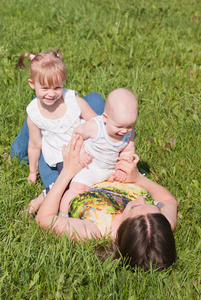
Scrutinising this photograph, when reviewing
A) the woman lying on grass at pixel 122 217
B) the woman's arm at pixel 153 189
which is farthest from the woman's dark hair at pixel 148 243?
the woman's arm at pixel 153 189

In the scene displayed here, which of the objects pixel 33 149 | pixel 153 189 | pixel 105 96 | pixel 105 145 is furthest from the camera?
pixel 105 96

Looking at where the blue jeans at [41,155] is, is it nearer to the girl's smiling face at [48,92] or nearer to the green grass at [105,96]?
the green grass at [105,96]

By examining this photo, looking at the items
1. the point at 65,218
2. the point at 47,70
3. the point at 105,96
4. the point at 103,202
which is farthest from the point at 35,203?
the point at 105,96

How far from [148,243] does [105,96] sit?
2.82 m

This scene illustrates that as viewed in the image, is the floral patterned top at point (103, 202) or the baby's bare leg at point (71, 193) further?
the baby's bare leg at point (71, 193)

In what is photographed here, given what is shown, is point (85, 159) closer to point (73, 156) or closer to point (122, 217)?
Result: point (73, 156)

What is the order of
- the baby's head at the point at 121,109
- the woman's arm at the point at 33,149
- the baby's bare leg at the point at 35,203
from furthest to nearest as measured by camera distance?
the woman's arm at the point at 33,149 → the baby's bare leg at the point at 35,203 → the baby's head at the point at 121,109

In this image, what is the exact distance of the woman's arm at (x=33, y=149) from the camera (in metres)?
3.73

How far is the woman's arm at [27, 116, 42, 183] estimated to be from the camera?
3.73 m

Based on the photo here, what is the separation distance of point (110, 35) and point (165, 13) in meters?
2.25

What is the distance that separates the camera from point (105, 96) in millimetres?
5016

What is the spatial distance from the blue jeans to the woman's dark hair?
1339mm

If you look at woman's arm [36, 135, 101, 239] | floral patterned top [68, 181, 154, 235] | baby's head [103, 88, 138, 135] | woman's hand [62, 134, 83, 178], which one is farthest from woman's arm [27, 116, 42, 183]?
baby's head [103, 88, 138, 135]

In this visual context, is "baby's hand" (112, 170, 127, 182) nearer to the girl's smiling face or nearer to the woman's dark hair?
the woman's dark hair
